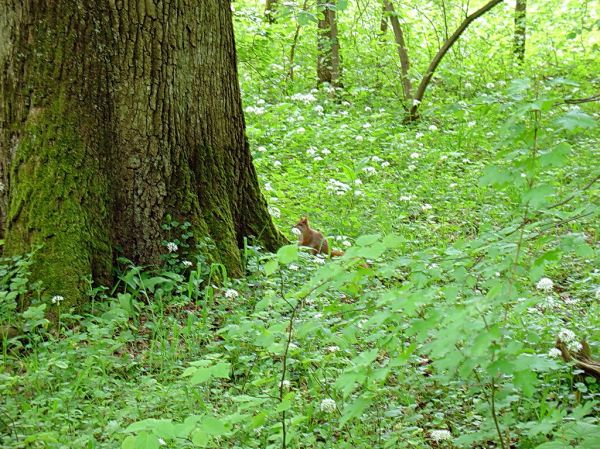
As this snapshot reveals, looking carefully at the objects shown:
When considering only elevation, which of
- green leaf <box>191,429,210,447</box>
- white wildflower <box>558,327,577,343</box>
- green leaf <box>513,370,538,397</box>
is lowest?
white wildflower <box>558,327,577,343</box>

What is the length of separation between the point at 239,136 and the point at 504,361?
3.70 m

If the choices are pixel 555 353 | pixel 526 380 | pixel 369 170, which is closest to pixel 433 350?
pixel 526 380

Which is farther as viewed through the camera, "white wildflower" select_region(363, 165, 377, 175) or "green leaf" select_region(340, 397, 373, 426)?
"white wildflower" select_region(363, 165, 377, 175)

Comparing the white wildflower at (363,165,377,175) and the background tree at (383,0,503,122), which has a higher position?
the background tree at (383,0,503,122)

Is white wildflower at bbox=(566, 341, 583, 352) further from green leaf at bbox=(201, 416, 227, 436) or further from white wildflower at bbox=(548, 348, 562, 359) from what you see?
green leaf at bbox=(201, 416, 227, 436)

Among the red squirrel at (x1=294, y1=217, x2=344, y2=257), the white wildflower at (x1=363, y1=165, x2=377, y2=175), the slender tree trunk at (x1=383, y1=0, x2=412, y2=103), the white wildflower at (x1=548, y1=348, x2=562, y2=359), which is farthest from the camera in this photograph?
the slender tree trunk at (x1=383, y1=0, x2=412, y2=103)

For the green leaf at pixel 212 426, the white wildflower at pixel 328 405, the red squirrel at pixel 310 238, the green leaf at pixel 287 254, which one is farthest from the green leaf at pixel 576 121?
the red squirrel at pixel 310 238

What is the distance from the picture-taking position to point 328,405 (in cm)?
355

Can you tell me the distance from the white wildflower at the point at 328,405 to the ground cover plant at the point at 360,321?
0.01 metres

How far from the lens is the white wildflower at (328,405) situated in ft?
11.6

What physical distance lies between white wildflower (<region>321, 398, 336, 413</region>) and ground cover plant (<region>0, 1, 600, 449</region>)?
0.05ft

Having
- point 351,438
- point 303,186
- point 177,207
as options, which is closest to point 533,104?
point 351,438

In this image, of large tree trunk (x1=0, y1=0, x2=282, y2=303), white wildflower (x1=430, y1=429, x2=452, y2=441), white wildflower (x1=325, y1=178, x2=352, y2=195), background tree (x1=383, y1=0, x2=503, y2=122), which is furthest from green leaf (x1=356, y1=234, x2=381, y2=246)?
background tree (x1=383, y1=0, x2=503, y2=122)

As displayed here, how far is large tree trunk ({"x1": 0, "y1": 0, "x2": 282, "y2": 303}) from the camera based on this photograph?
187 inches
